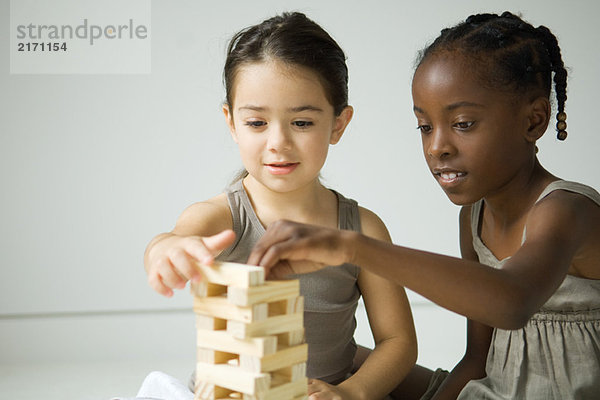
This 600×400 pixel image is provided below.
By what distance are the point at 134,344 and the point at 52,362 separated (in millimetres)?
319

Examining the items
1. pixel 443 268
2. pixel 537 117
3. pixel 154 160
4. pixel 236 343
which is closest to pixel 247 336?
pixel 236 343

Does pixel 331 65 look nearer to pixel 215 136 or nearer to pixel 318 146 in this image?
pixel 318 146

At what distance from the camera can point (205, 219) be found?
1.50 meters

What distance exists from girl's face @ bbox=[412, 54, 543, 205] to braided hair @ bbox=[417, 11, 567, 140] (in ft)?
0.09

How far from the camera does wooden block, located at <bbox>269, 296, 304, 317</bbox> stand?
1.07 m

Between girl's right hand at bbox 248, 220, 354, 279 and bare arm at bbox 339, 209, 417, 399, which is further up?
girl's right hand at bbox 248, 220, 354, 279

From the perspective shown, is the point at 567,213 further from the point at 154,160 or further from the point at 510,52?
the point at 154,160

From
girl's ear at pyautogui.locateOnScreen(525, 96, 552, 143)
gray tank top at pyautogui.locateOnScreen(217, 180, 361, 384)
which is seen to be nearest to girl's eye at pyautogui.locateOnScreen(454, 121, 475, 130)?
girl's ear at pyautogui.locateOnScreen(525, 96, 552, 143)

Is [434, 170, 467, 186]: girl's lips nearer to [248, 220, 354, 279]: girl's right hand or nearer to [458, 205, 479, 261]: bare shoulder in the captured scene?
[458, 205, 479, 261]: bare shoulder

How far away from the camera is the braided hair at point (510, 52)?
4.58 ft

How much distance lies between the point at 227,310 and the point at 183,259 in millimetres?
104

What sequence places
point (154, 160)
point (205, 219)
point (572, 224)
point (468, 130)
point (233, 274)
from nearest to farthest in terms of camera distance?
point (233, 274), point (572, 224), point (468, 130), point (205, 219), point (154, 160)

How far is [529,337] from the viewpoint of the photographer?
4.75 feet

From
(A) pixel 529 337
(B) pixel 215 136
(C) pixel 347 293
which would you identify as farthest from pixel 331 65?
(B) pixel 215 136
